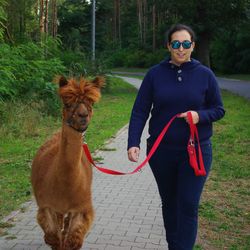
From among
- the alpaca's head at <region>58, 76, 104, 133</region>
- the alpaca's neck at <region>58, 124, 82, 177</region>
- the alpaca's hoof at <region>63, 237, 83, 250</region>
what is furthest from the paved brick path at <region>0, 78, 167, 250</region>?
the alpaca's head at <region>58, 76, 104, 133</region>

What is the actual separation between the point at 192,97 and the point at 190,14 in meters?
26.6

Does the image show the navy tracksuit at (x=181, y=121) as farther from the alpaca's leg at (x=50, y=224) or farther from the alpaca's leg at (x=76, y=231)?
the alpaca's leg at (x=50, y=224)

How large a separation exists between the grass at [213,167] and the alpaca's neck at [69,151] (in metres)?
1.97

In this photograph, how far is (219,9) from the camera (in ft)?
96.7

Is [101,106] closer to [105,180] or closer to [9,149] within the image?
[9,149]

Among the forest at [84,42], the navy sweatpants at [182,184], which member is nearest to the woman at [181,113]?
the navy sweatpants at [182,184]

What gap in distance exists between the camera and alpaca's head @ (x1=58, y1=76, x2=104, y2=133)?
4.10m

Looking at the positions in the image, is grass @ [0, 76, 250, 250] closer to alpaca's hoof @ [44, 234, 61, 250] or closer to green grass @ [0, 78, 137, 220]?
green grass @ [0, 78, 137, 220]

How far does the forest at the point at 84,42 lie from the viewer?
16125 millimetres

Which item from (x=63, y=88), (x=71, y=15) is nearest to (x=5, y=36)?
(x=63, y=88)

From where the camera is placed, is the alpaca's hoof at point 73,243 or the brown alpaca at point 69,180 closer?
the brown alpaca at point 69,180

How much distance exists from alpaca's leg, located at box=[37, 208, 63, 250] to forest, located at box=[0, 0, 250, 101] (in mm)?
1962

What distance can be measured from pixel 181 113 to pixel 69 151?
3.29 feet

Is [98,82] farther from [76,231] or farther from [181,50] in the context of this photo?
[76,231]
